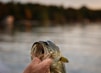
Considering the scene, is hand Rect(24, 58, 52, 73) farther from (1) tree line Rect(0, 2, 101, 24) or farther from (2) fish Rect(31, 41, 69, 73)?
(1) tree line Rect(0, 2, 101, 24)

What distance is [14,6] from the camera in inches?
1041

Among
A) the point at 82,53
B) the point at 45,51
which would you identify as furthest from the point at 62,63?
the point at 82,53

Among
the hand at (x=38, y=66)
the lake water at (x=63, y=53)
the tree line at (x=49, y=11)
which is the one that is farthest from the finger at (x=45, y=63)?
the tree line at (x=49, y=11)

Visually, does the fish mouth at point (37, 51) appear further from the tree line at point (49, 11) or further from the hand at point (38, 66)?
the tree line at point (49, 11)

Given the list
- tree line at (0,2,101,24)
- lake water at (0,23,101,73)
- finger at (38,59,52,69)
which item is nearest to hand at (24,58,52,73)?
finger at (38,59,52,69)

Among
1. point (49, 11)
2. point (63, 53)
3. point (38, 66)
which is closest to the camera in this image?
point (38, 66)

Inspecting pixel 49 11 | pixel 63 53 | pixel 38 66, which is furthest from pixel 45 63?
pixel 49 11

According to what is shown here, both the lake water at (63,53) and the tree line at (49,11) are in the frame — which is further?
the tree line at (49,11)

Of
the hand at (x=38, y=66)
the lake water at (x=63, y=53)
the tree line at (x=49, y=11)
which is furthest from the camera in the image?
the tree line at (x=49, y=11)

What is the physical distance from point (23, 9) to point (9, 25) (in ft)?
38.2

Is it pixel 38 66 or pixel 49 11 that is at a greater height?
pixel 49 11

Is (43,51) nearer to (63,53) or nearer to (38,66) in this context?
(38,66)

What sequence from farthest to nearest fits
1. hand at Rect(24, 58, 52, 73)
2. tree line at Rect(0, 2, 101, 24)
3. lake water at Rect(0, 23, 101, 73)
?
tree line at Rect(0, 2, 101, 24)
lake water at Rect(0, 23, 101, 73)
hand at Rect(24, 58, 52, 73)

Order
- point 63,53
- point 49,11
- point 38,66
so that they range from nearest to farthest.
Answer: point 38,66, point 63,53, point 49,11
